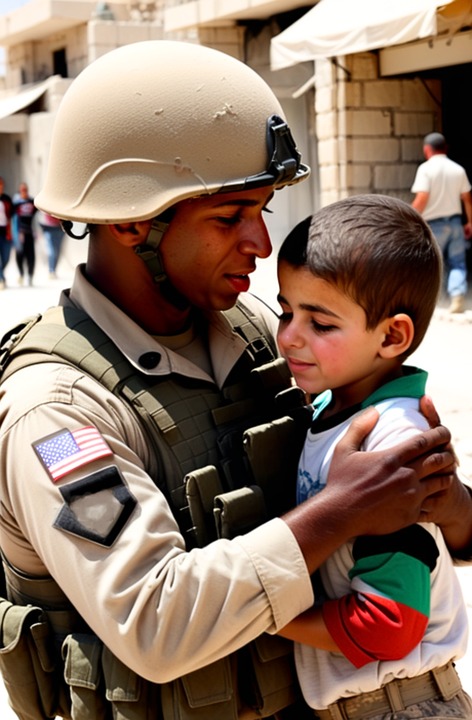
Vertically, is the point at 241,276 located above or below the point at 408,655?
above

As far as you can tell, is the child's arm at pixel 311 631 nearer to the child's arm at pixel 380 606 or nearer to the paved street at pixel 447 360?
the child's arm at pixel 380 606

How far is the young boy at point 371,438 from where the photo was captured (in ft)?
5.67

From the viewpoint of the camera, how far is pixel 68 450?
1684mm

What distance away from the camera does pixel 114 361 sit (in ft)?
6.24

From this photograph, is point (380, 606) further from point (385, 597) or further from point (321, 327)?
point (321, 327)

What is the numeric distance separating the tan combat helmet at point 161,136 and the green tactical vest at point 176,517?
0.26 metres

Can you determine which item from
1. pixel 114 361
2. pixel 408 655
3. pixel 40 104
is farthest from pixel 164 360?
pixel 40 104

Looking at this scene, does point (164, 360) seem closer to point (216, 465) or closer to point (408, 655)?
point (216, 465)

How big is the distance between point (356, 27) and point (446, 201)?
1.84 m

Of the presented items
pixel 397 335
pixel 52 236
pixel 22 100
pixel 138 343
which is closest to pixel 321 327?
pixel 397 335

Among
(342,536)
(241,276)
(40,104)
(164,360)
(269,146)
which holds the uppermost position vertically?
(269,146)

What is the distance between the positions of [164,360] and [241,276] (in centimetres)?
23

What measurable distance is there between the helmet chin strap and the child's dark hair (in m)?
0.28

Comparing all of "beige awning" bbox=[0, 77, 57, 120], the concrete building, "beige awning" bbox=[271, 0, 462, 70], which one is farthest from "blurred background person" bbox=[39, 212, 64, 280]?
"beige awning" bbox=[271, 0, 462, 70]
